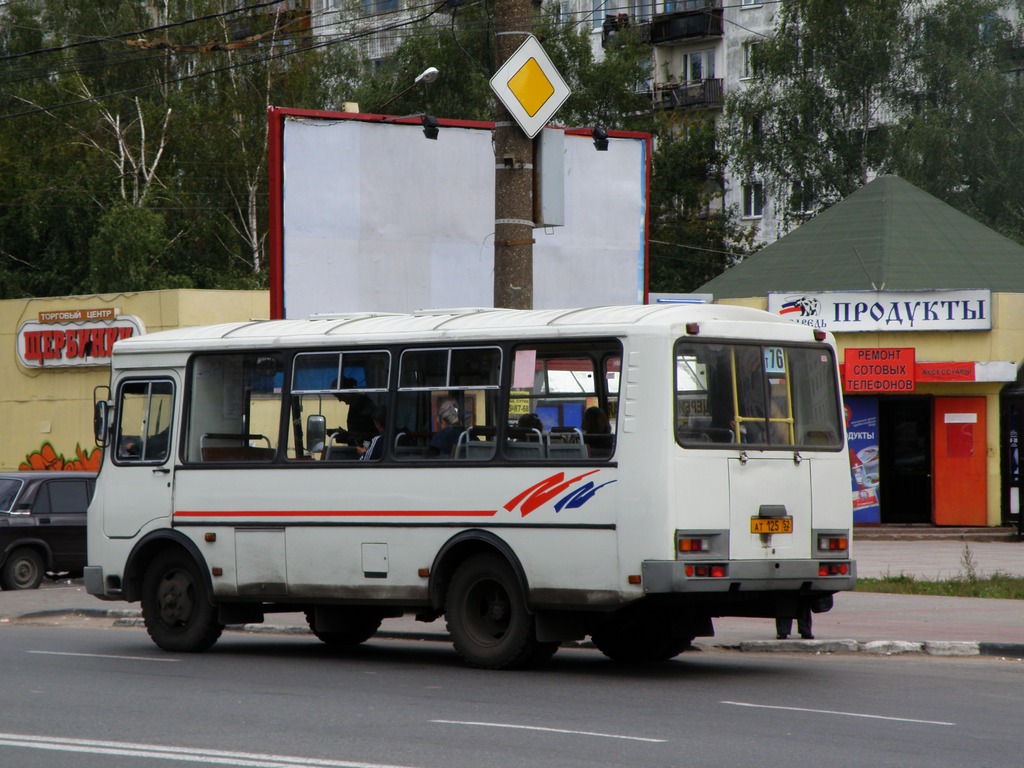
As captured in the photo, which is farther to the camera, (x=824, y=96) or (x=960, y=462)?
(x=824, y=96)

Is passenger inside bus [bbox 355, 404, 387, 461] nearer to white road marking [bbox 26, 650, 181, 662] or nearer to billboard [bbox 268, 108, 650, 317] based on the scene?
white road marking [bbox 26, 650, 181, 662]

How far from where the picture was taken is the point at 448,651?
577 inches

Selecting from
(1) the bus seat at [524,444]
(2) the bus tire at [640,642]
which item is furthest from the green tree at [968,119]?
(1) the bus seat at [524,444]

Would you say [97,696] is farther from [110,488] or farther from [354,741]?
[110,488]

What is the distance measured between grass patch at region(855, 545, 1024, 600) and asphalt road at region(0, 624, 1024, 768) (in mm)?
5026

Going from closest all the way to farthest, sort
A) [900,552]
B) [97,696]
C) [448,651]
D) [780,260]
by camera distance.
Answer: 1. [97,696]
2. [448,651]
3. [900,552]
4. [780,260]

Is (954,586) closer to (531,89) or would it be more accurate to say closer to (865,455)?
(531,89)

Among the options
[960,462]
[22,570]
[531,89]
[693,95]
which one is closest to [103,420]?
[531,89]

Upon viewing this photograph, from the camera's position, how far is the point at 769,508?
12.0 m

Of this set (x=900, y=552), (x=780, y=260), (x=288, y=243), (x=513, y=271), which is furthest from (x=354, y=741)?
(x=780, y=260)

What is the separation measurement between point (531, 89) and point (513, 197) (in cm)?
104

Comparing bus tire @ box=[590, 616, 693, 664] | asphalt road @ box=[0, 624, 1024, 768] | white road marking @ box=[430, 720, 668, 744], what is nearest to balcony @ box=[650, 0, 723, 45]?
asphalt road @ box=[0, 624, 1024, 768]

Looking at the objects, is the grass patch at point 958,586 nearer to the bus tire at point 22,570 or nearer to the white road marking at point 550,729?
the white road marking at point 550,729

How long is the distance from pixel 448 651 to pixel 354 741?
5.89 meters
